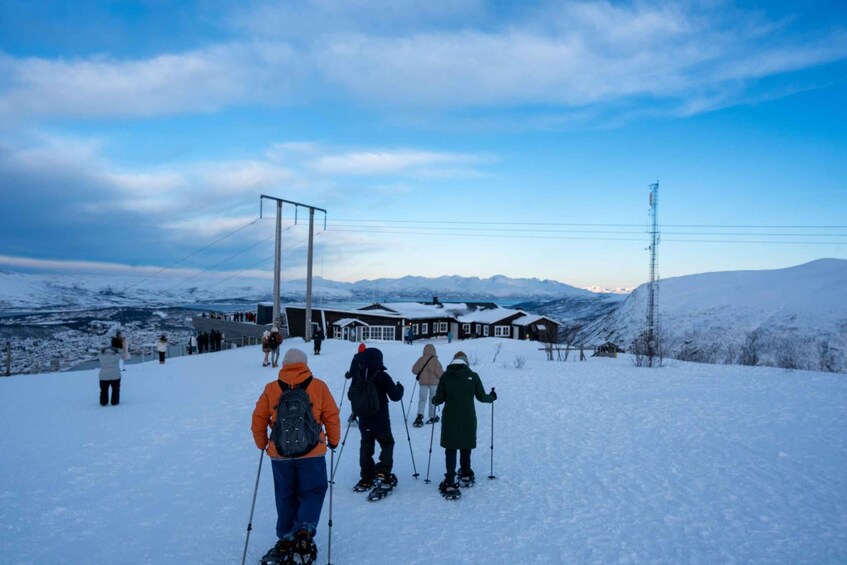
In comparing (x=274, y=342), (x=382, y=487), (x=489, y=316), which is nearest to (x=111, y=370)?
(x=274, y=342)

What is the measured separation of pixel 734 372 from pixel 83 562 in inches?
764

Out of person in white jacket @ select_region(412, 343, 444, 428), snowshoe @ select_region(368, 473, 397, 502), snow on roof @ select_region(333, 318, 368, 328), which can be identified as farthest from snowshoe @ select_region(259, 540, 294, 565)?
snow on roof @ select_region(333, 318, 368, 328)

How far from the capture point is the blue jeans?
4.54 metres

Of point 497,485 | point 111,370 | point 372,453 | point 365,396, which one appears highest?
point 365,396

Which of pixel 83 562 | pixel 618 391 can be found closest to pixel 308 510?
pixel 83 562

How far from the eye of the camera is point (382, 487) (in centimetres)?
652

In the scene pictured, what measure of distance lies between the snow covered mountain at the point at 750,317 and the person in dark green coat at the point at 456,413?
33536mm

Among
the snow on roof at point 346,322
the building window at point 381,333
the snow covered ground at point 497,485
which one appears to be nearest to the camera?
the snow covered ground at point 497,485

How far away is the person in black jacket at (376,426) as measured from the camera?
21.8 feet

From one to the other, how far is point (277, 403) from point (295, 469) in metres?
0.65

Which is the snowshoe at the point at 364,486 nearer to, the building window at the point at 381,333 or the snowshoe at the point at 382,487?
the snowshoe at the point at 382,487

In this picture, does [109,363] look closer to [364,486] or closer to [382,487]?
[364,486]

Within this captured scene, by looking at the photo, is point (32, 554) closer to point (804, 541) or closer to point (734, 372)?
point (804, 541)

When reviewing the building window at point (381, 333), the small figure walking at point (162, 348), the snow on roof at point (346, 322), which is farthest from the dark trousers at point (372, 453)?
the building window at point (381, 333)
